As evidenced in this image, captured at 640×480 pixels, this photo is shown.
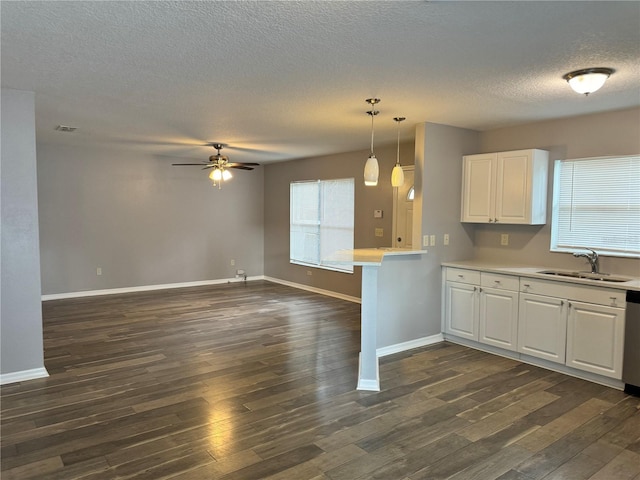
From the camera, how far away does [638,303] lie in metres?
3.47

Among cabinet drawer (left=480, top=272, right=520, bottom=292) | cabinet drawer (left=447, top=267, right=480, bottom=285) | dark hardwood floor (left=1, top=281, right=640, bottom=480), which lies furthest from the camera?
cabinet drawer (left=447, top=267, right=480, bottom=285)

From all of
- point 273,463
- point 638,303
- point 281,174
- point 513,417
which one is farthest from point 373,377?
point 281,174

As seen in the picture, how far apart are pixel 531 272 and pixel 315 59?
291 cm

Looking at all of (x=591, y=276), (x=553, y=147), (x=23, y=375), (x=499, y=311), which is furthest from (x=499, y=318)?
(x=23, y=375)

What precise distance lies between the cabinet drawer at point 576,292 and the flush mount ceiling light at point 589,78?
5.51 feet

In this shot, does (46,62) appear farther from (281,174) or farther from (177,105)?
(281,174)

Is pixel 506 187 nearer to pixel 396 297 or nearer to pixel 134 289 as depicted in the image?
pixel 396 297

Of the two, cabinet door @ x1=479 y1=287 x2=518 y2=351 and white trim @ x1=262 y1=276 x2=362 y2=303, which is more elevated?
cabinet door @ x1=479 y1=287 x2=518 y2=351

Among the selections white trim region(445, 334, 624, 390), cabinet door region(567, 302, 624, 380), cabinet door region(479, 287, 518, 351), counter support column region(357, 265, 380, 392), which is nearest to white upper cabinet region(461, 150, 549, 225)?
cabinet door region(479, 287, 518, 351)

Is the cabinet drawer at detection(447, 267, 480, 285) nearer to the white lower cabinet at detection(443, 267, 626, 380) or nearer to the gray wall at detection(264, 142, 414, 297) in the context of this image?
the white lower cabinet at detection(443, 267, 626, 380)

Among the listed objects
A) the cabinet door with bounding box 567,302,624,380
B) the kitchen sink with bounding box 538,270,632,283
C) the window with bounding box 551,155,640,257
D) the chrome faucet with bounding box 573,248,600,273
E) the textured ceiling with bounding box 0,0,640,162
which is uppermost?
the textured ceiling with bounding box 0,0,640,162

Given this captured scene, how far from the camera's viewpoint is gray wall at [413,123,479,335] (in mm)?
4715

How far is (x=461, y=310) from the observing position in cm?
479

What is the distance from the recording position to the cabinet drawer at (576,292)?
3.60 m
